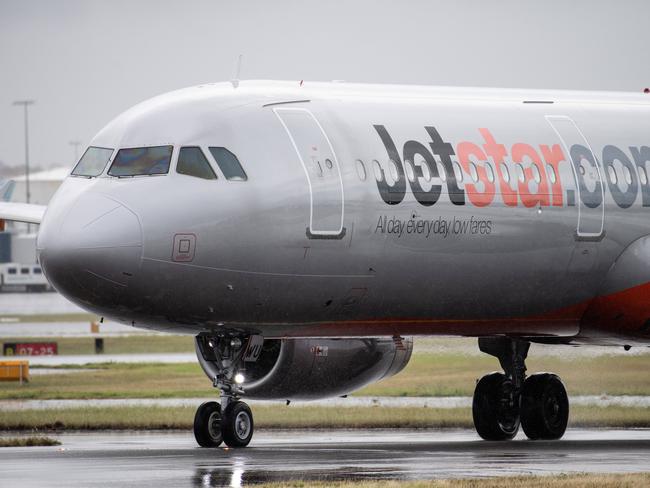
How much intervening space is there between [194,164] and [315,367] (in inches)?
195

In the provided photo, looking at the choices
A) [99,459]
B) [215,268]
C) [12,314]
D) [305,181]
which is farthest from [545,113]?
[12,314]

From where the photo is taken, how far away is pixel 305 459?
23656 mm

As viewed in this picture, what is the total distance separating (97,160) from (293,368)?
4.89 m

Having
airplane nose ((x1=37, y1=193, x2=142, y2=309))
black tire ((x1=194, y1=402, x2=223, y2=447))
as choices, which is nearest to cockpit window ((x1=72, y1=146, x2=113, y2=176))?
airplane nose ((x1=37, y1=193, x2=142, y2=309))

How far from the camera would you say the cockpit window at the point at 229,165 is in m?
23.2

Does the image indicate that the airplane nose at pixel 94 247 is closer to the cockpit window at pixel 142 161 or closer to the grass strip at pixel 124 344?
the cockpit window at pixel 142 161

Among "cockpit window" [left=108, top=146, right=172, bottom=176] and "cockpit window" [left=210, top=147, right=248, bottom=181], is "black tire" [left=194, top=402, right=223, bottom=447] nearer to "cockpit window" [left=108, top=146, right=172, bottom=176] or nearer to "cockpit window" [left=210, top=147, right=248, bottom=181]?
"cockpit window" [left=210, top=147, right=248, bottom=181]

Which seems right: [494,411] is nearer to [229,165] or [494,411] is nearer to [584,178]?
[584,178]

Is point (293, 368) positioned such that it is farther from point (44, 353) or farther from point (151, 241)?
point (44, 353)

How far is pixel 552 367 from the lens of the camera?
Answer: 33.4 m

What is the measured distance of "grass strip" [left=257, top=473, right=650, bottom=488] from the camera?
19.1 meters

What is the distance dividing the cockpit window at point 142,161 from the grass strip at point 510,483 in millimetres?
5373

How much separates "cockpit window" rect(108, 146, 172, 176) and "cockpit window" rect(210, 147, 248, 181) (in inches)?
25.1

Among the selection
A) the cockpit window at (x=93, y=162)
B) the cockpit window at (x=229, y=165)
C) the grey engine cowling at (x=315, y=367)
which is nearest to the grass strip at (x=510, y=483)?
the cockpit window at (x=229, y=165)
